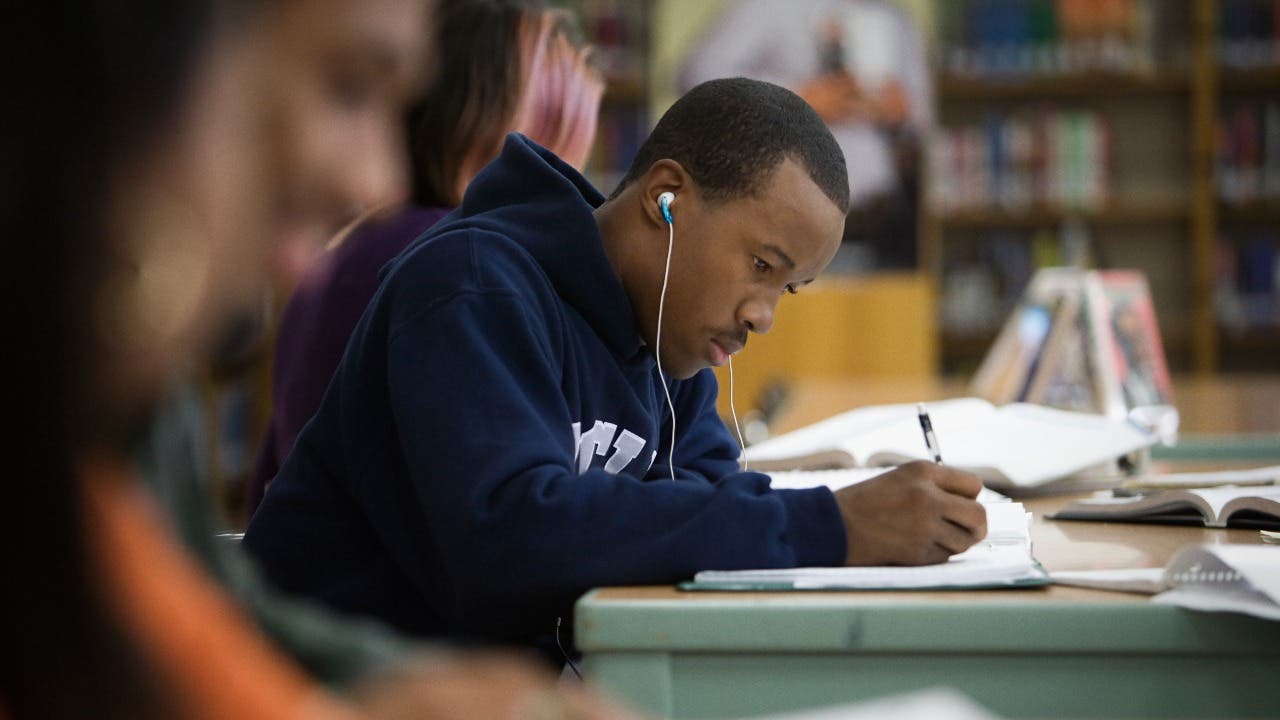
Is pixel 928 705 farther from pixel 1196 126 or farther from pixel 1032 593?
pixel 1196 126

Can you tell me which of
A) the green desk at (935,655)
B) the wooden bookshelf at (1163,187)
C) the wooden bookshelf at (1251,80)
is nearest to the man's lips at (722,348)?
the green desk at (935,655)

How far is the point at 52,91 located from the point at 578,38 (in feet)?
4.94

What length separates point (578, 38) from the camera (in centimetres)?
179

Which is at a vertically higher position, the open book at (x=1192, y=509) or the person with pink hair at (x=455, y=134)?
the person with pink hair at (x=455, y=134)

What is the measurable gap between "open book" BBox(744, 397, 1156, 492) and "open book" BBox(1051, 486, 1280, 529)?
207 mm

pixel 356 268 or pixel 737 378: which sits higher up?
pixel 356 268

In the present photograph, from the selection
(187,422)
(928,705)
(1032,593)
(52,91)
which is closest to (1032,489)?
(1032,593)

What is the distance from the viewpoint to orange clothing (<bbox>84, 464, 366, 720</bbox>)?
1.10 feet

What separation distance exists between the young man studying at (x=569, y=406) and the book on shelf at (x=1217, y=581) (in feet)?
0.46

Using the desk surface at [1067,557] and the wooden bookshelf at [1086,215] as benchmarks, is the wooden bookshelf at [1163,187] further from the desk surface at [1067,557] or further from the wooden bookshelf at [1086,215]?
the desk surface at [1067,557]

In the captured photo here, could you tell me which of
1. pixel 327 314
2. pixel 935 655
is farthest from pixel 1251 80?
pixel 935 655

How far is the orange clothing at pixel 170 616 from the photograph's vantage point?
336mm

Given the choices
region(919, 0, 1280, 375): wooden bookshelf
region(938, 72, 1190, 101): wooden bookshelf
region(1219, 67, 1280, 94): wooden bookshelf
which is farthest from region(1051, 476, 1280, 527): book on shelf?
region(1219, 67, 1280, 94): wooden bookshelf

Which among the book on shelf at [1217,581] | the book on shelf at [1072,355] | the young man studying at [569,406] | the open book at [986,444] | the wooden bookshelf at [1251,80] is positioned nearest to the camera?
the book on shelf at [1217,581]
